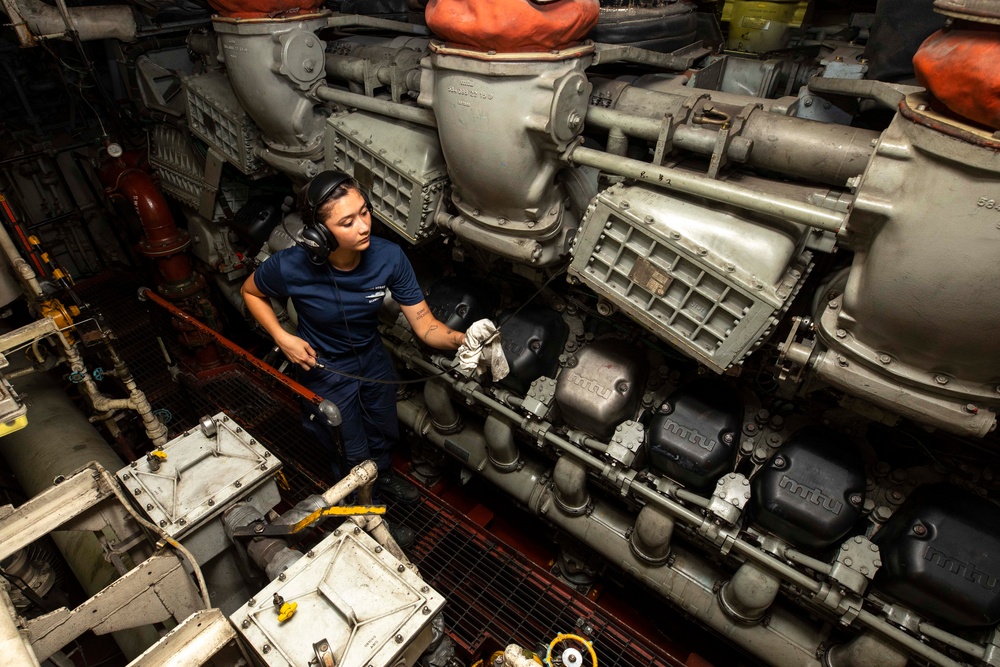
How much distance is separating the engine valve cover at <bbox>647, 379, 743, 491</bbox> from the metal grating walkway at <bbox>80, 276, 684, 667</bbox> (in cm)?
82

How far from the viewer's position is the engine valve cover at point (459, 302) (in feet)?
11.0

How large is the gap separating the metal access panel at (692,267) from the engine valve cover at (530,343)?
0.76m

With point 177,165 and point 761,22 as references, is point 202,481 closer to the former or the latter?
point 761,22

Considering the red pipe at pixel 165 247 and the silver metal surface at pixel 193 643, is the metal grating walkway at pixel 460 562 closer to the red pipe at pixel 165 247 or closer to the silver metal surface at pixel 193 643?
the red pipe at pixel 165 247

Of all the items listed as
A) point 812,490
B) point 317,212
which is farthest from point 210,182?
point 812,490

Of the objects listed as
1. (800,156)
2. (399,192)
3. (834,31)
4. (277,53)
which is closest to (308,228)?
(399,192)

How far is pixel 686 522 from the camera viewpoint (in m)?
2.73

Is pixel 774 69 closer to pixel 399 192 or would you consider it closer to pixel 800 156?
pixel 800 156

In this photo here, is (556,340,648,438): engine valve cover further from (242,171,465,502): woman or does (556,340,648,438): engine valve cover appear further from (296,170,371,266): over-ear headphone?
(296,170,371,266): over-ear headphone

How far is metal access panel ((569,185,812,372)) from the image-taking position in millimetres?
2141

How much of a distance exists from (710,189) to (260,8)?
273 cm

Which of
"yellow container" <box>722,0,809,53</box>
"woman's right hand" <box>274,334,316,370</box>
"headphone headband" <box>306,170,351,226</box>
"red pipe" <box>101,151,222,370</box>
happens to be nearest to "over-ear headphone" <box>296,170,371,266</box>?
"headphone headband" <box>306,170,351,226</box>

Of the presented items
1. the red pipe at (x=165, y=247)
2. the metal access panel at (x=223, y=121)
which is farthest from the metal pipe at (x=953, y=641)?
the red pipe at (x=165, y=247)

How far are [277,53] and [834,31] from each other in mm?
3326
